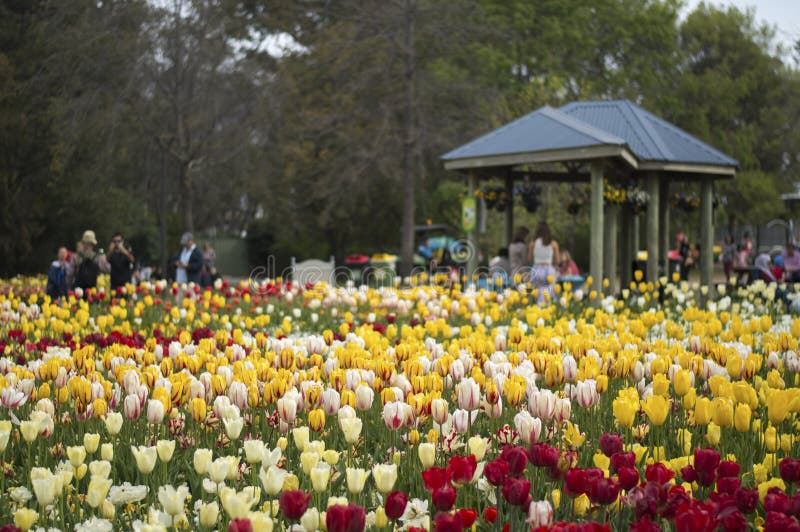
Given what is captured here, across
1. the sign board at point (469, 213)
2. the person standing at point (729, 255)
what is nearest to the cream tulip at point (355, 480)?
the sign board at point (469, 213)

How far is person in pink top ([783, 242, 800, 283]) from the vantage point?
18.1 m

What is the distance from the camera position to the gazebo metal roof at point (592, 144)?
14258 millimetres

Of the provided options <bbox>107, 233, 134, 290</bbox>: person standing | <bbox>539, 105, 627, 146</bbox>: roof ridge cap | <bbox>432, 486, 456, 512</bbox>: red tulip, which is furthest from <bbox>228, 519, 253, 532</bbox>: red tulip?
<bbox>107, 233, 134, 290</bbox>: person standing

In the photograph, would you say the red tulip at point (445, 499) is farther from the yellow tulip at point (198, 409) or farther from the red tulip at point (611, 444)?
the yellow tulip at point (198, 409)

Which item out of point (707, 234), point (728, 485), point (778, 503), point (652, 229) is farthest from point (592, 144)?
point (778, 503)

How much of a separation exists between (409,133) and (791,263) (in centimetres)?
1007

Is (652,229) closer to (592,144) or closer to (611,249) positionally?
(611,249)

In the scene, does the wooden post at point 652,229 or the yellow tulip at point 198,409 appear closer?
the yellow tulip at point 198,409

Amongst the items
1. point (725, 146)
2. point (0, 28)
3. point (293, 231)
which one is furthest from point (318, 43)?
point (725, 146)

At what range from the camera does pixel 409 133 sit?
24.0 meters

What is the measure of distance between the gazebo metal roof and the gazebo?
15 mm

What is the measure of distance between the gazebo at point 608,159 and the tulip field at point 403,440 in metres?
8.02

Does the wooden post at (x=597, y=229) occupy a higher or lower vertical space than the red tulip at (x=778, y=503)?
higher

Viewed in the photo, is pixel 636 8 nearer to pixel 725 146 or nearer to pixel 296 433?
pixel 725 146
